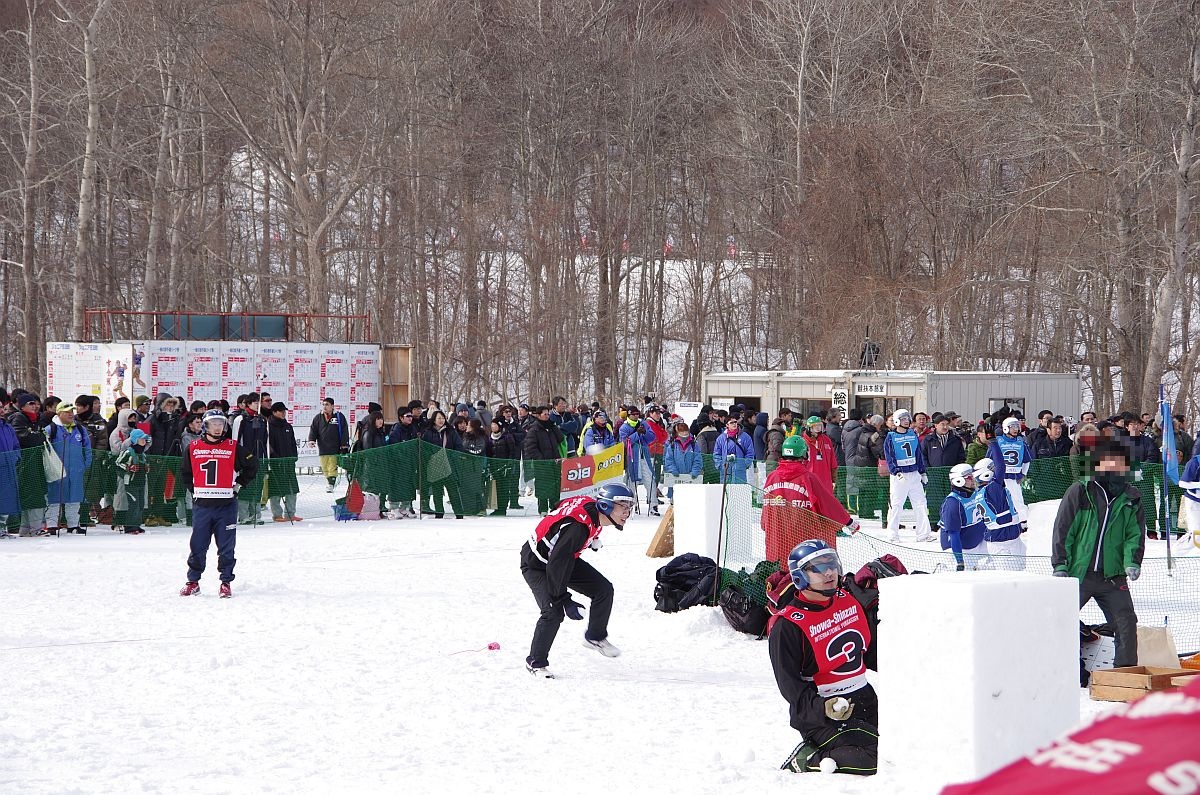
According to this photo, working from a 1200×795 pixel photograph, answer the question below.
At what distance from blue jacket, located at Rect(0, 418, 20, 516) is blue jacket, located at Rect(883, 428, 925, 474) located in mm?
11152

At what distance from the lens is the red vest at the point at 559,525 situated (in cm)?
887

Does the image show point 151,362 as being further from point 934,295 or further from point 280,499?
point 934,295

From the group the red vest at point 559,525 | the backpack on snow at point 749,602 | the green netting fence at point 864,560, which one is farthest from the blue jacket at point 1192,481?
the red vest at point 559,525

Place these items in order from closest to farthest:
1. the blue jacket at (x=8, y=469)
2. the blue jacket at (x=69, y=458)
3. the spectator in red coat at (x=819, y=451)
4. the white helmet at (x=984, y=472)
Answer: the white helmet at (x=984, y=472) < the blue jacket at (x=8, y=469) < the blue jacket at (x=69, y=458) < the spectator in red coat at (x=819, y=451)

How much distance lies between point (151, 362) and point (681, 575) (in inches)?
709

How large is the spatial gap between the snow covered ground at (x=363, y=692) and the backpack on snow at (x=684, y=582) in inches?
8.3

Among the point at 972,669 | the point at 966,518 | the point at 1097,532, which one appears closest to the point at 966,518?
the point at 966,518

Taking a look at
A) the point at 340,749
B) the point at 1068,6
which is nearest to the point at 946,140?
the point at 1068,6

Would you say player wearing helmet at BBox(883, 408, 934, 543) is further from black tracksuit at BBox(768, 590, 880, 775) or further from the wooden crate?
black tracksuit at BBox(768, 590, 880, 775)

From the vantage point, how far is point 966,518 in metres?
12.3

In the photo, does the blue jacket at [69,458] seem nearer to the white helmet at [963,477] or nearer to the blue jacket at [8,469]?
the blue jacket at [8,469]

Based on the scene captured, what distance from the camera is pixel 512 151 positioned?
155 ft

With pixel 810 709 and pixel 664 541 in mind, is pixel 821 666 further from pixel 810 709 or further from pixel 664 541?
pixel 664 541

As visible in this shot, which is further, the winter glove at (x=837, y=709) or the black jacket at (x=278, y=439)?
the black jacket at (x=278, y=439)
